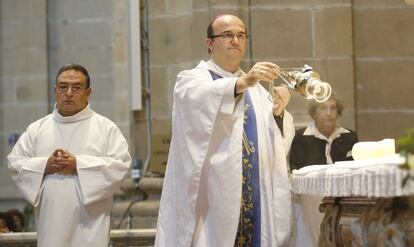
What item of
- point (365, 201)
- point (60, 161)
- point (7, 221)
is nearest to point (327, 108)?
point (60, 161)

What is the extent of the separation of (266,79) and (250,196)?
2.50 feet

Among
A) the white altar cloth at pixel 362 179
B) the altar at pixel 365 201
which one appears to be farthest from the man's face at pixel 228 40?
the white altar cloth at pixel 362 179

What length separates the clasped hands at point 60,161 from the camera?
22.1 ft

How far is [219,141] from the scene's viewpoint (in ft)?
19.3

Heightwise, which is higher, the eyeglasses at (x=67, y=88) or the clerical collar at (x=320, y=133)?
the eyeglasses at (x=67, y=88)

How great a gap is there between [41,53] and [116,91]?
134 centimetres

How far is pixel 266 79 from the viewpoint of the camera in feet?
18.0

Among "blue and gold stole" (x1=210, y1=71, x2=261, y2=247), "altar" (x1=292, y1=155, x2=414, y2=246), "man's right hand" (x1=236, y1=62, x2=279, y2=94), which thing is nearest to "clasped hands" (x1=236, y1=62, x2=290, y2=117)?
"man's right hand" (x1=236, y1=62, x2=279, y2=94)

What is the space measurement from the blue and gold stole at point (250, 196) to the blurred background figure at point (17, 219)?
4.13 m

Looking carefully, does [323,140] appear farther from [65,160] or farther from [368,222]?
[368,222]

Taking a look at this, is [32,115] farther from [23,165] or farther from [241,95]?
[241,95]

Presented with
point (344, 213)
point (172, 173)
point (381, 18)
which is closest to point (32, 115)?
point (381, 18)

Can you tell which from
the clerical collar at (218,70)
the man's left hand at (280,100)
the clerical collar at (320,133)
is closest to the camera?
the man's left hand at (280,100)

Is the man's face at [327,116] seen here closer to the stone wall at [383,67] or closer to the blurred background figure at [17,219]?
the stone wall at [383,67]
